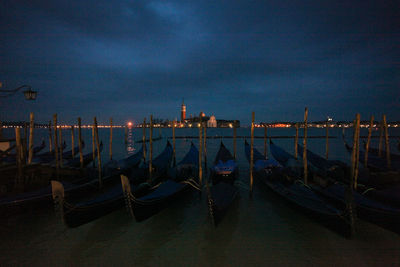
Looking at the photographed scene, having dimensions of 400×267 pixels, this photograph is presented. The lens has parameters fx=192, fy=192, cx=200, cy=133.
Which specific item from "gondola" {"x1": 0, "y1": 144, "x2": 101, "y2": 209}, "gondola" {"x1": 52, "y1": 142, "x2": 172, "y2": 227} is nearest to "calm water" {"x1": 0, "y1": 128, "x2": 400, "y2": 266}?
"gondola" {"x1": 0, "y1": 144, "x2": 101, "y2": 209}

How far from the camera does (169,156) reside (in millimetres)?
12141

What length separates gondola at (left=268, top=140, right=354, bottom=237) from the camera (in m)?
4.34

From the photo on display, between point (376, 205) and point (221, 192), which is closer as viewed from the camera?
point (376, 205)

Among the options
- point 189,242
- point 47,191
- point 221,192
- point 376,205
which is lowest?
point 189,242

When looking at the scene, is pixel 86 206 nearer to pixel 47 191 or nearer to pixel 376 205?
pixel 47 191

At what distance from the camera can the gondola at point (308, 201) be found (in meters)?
4.34

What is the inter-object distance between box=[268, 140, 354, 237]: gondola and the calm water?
501mm

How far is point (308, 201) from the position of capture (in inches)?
215

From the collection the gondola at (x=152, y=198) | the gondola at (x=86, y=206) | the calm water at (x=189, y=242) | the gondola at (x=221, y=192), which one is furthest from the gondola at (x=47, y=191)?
the gondola at (x=221, y=192)

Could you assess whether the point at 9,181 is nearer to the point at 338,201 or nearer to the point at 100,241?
the point at 100,241

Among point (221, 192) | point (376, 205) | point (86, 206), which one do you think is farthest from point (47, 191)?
point (376, 205)

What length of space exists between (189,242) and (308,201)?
351 centimetres

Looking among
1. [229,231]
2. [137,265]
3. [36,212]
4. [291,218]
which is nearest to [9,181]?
[36,212]

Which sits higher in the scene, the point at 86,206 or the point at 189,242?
the point at 86,206
